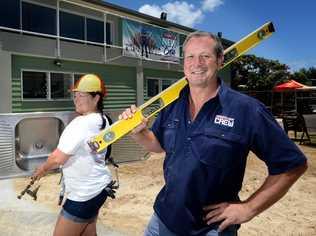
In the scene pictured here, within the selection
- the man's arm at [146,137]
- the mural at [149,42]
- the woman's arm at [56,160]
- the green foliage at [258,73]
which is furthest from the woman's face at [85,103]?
the green foliage at [258,73]

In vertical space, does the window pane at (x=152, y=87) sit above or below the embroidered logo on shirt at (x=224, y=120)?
above

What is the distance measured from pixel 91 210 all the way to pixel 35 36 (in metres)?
12.9

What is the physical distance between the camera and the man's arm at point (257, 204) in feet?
6.61

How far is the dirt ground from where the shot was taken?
5.46 m

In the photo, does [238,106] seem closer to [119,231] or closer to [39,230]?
[119,231]

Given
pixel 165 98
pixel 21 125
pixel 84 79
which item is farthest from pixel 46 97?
pixel 165 98

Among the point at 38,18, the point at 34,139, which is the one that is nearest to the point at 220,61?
the point at 34,139

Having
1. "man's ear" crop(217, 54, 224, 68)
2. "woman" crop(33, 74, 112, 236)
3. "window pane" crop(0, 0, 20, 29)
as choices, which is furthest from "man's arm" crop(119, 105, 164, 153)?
"window pane" crop(0, 0, 20, 29)

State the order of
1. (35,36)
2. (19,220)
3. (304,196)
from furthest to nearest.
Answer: (35,36), (304,196), (19,220)

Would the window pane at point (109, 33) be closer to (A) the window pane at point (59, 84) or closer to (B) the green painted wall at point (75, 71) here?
(B) the green painted wall at point (75, 71)

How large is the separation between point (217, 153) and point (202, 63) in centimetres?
44

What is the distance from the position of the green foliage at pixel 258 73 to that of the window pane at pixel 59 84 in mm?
22060

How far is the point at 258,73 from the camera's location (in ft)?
131

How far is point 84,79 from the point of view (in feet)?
10.5
